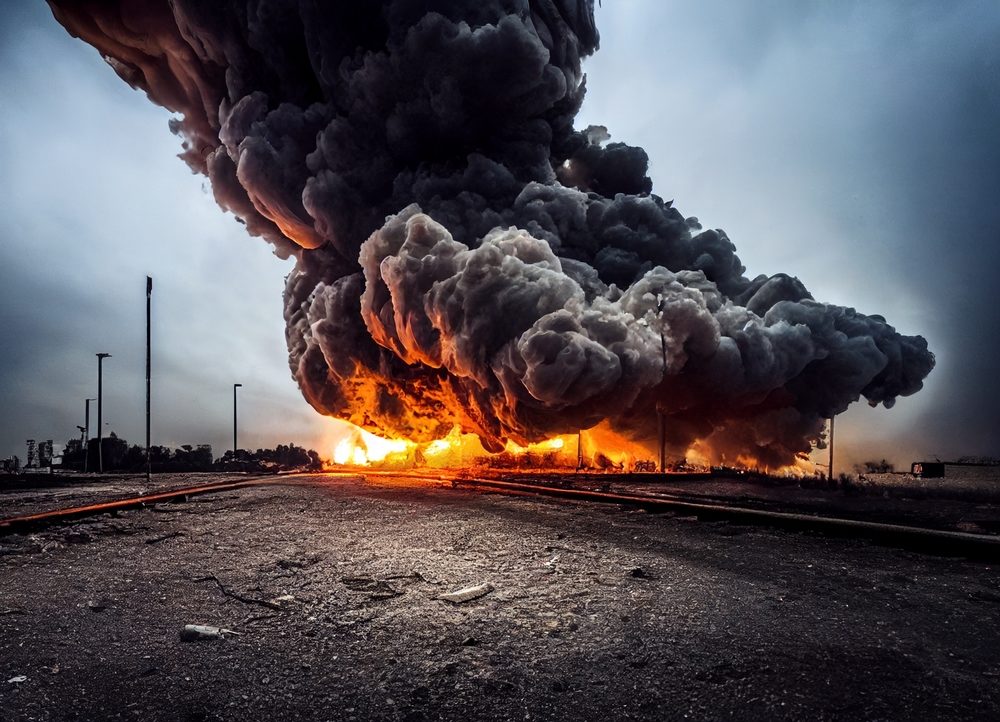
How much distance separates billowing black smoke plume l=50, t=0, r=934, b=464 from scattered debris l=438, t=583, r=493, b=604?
14.5m

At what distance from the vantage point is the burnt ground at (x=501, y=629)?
363 cm

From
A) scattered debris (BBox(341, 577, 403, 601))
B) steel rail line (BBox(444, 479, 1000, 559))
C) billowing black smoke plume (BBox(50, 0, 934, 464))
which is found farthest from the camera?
billowing black smoke plume (BBox(50, 0, 934, 464))

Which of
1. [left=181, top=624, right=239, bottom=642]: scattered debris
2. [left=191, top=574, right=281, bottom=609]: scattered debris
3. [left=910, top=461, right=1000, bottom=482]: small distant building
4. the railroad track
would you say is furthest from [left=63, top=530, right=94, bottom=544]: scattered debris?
[left=910, top=461, right=1000, bottom=482]: small distant building

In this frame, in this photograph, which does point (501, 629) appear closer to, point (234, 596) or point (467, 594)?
point (467, 594)

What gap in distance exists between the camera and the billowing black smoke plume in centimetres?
2175

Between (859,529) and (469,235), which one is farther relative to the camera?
(469,235)

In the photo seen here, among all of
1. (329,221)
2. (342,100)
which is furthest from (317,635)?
(342,100)

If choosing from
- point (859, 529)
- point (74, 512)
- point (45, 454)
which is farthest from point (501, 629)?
point (45, 454)

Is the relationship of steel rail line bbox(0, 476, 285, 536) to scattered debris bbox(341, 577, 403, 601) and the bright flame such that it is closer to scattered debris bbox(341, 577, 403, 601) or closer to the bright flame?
scattered debris bbox(341, 577, 403, 601)

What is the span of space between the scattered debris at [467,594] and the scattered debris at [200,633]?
183 centimetres

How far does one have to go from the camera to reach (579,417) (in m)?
21.6

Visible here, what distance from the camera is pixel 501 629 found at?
4703 millimetres

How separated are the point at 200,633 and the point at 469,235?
23053mm

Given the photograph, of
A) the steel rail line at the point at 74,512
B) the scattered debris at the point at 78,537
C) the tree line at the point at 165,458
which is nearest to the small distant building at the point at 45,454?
the tree line at the point at 165,458
